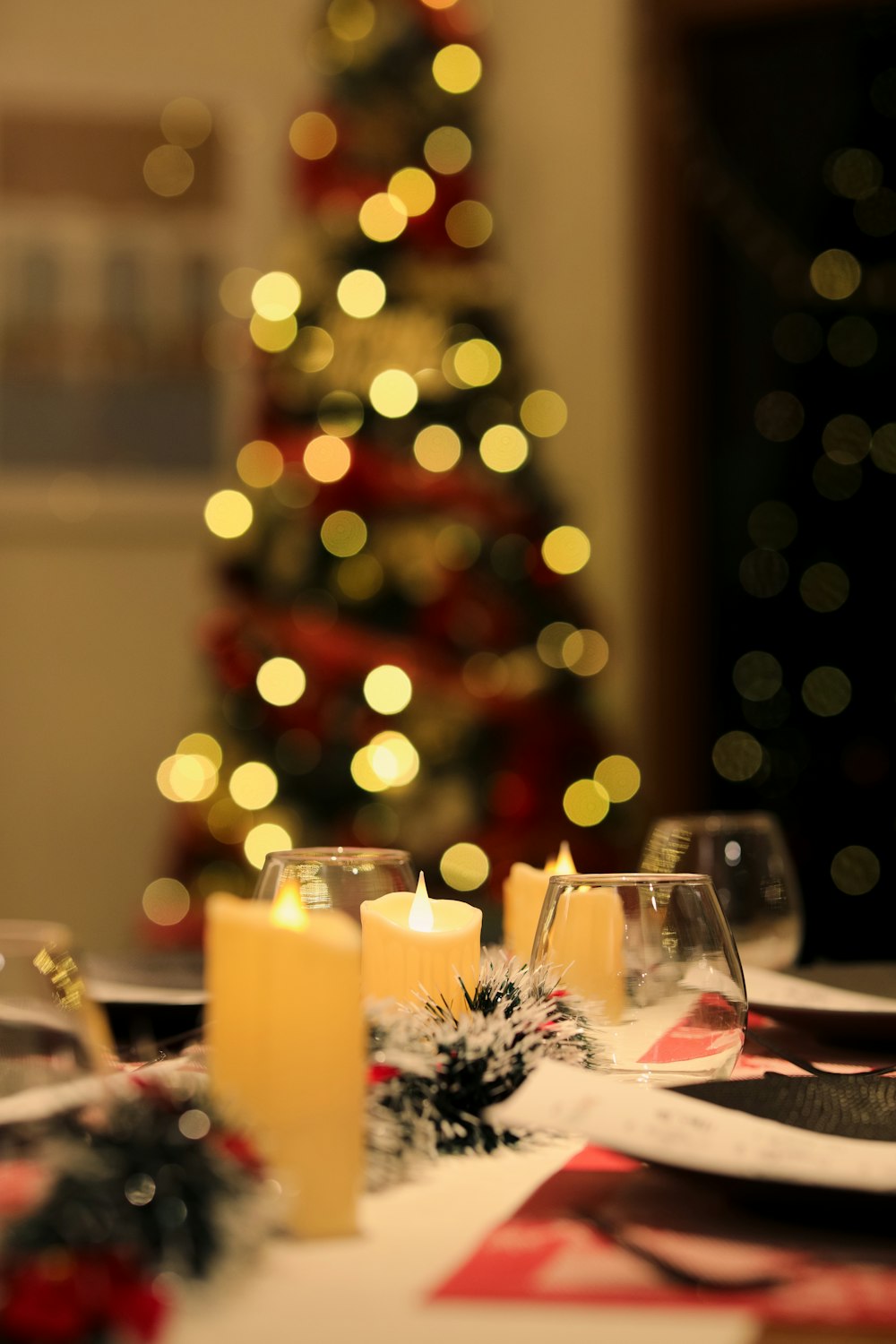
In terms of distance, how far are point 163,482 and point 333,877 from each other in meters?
3.01

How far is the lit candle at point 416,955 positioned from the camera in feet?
2.48

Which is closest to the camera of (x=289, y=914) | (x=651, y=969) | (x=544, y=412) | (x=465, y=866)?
(x=289, y=914)

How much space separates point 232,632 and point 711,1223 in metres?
2.67

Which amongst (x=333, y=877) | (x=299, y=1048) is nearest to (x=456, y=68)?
(x=333, y=877)

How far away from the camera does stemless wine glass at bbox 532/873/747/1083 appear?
690 millimetres

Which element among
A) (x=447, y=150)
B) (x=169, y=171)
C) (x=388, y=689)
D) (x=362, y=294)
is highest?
(x=169, y=171)

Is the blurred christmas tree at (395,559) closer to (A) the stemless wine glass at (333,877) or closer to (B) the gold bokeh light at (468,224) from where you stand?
(B) the gold bokeh light at (468,224)

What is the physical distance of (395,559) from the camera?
123 inches

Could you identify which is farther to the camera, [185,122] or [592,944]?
[185,122]

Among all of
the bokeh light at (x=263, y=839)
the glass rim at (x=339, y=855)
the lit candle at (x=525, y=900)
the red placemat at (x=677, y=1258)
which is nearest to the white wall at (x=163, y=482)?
the bokeh light at (x=263, y=839)

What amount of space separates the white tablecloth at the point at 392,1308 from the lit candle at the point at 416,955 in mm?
197

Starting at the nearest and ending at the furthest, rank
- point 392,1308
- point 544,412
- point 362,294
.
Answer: point 392,1308, point 362,294, point 544,412

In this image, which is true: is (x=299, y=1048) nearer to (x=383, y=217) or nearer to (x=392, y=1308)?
(x=392, y=1308)

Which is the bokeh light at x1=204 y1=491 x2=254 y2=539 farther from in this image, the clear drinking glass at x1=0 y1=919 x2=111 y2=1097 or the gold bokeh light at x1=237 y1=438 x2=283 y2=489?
the clear drinking glass at x1=0 y1=919 x2=111 y2=1097
